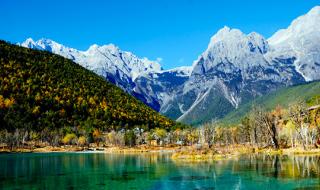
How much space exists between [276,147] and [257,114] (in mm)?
19886

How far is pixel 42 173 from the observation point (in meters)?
96.2

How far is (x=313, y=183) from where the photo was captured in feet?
213

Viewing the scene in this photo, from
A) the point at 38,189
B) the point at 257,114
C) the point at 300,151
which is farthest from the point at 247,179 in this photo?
the point at 257,114

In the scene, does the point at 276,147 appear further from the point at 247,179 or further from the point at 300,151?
the point at 247,179

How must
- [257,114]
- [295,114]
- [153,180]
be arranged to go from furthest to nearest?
[257,114] → [295,114] → [153,180]

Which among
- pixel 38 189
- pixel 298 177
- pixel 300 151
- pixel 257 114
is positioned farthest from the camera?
pixel 257 114

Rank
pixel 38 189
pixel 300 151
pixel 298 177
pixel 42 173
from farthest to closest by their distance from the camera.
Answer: pixel 300 151 < pixel 42 173 < pixel 298 177 < pixel 38 189

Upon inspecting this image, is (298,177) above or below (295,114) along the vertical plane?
below

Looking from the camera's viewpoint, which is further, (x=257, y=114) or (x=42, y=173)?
(x=257, y=114)

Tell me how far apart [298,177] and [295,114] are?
78.0 metres

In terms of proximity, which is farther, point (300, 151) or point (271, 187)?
point (300, 151)

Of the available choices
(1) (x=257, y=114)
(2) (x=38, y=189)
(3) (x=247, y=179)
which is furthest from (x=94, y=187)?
(1) (x=257, y=114)

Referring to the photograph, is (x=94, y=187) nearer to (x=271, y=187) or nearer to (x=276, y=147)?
(x=271, y=187)

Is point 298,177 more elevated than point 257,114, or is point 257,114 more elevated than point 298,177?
point 257,114
